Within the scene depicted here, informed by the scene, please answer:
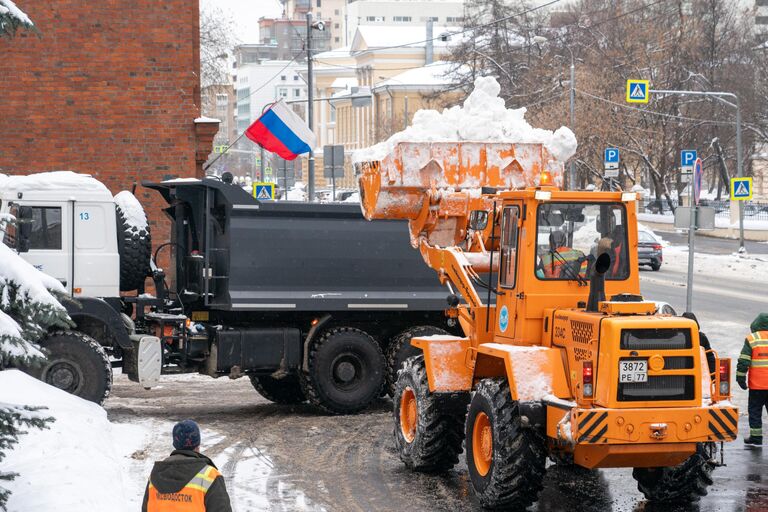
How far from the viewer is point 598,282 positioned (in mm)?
9805

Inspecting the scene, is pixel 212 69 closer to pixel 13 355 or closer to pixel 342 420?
pixel 342 420

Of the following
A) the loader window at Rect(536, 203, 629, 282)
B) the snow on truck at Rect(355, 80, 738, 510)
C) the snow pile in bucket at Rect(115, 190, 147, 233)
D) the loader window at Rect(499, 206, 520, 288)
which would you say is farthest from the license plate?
the snow pile in bucket at Rect(115, 190, 147, 233)

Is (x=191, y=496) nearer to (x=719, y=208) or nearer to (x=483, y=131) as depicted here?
(x=483, y=131)

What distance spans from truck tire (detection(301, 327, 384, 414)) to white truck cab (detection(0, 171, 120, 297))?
262 centimetres

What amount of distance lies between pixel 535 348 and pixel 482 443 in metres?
1.11

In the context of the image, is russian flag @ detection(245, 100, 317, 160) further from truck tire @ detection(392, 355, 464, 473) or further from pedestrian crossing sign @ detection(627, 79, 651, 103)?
pedestrian crossing sign @ detection(627, 79, 651, 103)

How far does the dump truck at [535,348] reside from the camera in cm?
932

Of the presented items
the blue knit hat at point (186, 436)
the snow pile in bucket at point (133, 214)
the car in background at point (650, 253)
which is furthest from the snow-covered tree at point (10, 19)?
the car in background at point (650, 253)

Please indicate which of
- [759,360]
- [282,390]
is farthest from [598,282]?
[282,390]

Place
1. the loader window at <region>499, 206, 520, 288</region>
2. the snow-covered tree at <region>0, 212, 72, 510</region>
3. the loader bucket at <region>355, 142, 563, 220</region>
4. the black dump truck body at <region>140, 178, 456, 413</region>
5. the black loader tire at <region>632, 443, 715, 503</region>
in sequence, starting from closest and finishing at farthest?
the snow-covered tree at <region>0, 212, 72, 510</region> < the black loader tire at <region>632, 443, 715, 503</region> < the loader window at <region>499, 206, 520, 288</region> < the loader bucket at <region>355, 142, 563, 220</region> < the black dump truck body at <region>140, 178, 456, 413</region>

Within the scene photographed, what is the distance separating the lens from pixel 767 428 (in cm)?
1380

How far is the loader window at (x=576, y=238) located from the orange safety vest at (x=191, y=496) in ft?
16.2

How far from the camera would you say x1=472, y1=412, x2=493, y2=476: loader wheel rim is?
1027cm

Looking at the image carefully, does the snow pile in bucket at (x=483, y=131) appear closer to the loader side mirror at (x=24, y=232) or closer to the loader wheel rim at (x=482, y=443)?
the loader wheel rim at (x=482, y=443)
